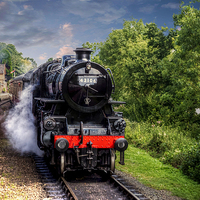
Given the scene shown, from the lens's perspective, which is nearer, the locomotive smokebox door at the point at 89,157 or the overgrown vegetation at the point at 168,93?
the locomotive smokebox door at the point at 89,157

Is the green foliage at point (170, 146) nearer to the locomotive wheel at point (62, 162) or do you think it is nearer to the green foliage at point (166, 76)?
the green foliage at point (166, 76)

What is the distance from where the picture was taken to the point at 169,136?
34.9ft

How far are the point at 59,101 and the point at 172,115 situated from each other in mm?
7277

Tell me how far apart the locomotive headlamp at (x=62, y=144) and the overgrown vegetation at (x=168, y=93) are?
12.0 feet

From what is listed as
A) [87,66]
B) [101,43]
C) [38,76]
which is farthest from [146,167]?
[101,43]

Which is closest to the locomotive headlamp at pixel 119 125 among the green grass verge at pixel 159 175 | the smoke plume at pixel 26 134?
the green grass verge at pixel 159 175

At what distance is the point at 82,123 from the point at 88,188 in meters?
1.62

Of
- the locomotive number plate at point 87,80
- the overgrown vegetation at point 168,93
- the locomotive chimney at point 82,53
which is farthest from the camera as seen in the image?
the overgrown vegetation at point 168,93

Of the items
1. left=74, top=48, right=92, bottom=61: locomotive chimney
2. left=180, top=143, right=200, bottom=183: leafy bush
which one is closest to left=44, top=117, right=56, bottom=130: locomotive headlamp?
left=74, top=48, right=92, bottom=61: locomotive chimney

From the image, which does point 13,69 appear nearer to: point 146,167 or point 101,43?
point 101,43

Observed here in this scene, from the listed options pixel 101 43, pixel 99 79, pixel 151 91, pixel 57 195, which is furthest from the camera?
pixel 101 43

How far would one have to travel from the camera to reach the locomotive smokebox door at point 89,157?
6.76m

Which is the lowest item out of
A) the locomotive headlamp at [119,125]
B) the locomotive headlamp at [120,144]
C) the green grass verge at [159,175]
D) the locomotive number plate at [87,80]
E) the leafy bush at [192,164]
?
the green grass verge at [159,175]

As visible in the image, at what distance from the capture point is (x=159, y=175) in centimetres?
764
